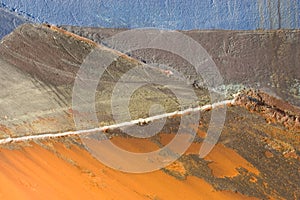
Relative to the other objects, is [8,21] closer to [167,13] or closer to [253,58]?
[167,13]

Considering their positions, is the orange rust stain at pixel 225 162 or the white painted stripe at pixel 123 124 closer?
the orange rust stain at pixel 225 162

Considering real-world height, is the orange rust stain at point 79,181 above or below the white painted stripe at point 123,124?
below

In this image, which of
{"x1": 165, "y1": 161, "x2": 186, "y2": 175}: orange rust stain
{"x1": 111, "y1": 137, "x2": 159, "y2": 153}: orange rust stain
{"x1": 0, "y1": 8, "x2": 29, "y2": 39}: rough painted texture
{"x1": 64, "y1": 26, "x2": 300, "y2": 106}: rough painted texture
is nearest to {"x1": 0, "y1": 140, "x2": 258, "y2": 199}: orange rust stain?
{"x1": 165, "y1": 161, "x2": 186, "y2": 175}: orange rust stain

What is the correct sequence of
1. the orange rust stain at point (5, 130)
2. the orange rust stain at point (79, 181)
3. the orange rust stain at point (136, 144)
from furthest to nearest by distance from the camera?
the orange rust stain at point (5, 130) < the orange rust stain at point (136, 144) < the orange rust stain at point (79, 181)

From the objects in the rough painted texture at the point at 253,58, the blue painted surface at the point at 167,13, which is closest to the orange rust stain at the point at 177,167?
the rough painted texture at the point at 253,58

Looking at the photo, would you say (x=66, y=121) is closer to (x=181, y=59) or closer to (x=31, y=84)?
(x=31, y=84)

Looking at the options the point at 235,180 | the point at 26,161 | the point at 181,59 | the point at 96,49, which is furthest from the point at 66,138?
the point at 235,180

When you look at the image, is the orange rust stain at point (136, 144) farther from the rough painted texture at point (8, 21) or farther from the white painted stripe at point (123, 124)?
the rough painted texture at point (8, 21)
